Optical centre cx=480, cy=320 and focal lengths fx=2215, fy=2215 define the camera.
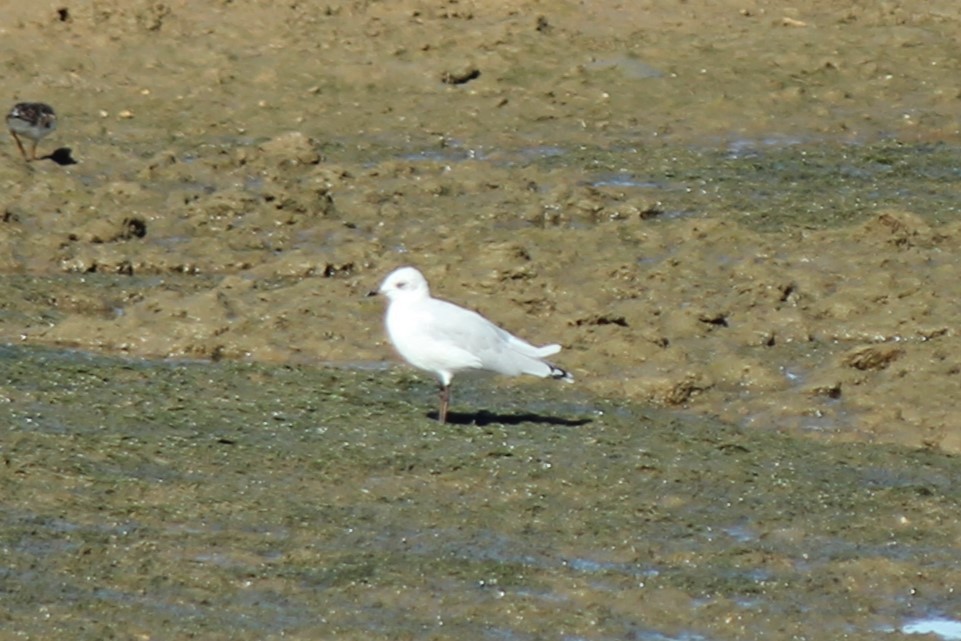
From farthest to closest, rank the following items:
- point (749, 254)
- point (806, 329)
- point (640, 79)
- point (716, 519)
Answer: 1. point (640, 79)
2. point (749, 254)
3. point (806, 329)
4. point (716, 519)

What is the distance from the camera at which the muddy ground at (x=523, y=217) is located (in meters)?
11.0

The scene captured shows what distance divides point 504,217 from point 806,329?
278 centimetres

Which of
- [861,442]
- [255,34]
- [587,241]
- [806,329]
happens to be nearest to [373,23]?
[255,34]

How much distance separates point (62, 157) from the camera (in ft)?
50.6

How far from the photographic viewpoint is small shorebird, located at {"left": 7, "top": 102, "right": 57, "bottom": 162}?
15.1 metres

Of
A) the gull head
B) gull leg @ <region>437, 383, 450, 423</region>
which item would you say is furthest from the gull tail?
the gull head

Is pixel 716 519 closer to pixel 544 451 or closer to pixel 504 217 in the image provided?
pixel 544 451

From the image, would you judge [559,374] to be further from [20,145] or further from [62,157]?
[20,145]

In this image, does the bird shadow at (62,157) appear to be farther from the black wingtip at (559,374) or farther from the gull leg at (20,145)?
the black wingtip at (559,374)

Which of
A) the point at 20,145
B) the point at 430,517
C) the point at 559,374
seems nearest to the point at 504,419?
the point at 559,374

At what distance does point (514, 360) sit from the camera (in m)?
10.8

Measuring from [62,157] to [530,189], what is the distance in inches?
130

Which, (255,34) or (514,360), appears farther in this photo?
(255,34)

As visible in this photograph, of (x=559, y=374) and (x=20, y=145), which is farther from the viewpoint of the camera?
(x=20, y=145)
